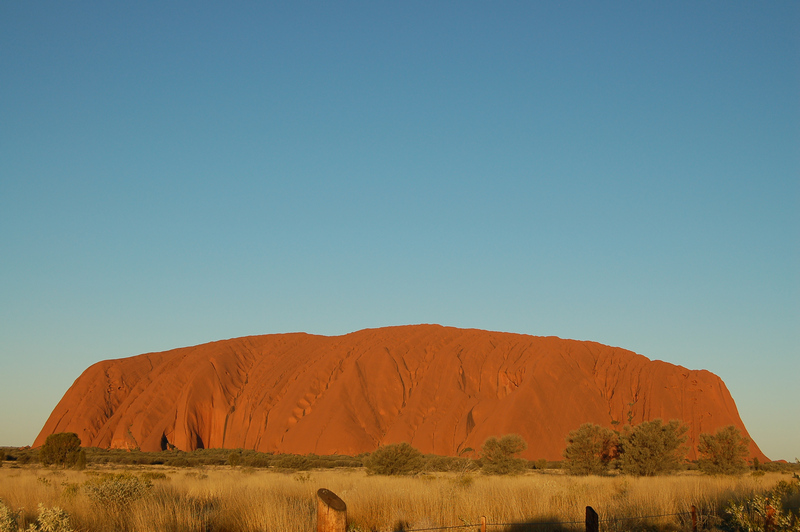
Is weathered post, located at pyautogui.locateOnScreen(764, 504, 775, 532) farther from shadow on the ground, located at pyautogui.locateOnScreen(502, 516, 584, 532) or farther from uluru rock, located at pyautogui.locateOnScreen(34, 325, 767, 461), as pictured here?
uluru rock, located at pyautogui.locateOnScreen(34, 325, 767, 461)

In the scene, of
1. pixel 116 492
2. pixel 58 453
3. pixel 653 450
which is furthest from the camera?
pixel 58 453

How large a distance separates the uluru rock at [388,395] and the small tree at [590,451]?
26.3m

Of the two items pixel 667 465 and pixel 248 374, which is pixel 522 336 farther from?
pixel 667 465

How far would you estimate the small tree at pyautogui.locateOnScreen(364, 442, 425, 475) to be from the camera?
95.0ft

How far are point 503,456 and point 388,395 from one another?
128ft

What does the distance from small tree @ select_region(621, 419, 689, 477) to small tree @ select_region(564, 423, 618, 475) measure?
5.98ft

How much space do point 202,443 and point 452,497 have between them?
70038mm

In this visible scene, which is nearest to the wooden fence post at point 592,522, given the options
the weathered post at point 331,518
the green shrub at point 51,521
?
the weathered post at point 331,518

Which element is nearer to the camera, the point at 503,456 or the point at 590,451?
the point at 590,451

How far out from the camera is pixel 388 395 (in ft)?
240

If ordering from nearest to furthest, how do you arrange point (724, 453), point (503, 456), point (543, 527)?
point (543, 527), point (724, 453), point (503, 456)

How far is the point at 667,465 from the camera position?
31141 mm

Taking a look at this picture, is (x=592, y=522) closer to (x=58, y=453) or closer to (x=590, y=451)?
(x=590, y=451)

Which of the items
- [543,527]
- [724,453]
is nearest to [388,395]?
[724,453]
